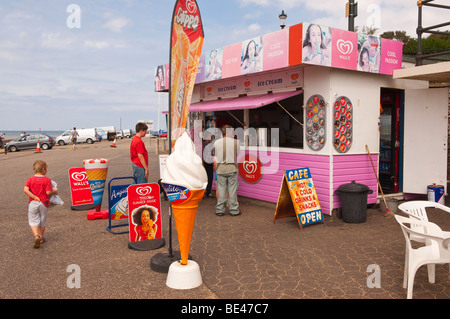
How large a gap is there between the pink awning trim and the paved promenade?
7.68 feet

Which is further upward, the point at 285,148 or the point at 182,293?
the point at 285,148

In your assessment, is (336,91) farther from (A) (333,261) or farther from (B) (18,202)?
(B) (18,202)

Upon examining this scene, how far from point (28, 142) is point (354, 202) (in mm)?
31030

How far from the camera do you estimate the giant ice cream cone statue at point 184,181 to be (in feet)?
12.9

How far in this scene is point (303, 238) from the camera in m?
6.18

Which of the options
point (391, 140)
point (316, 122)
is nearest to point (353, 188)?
point (316, 122)

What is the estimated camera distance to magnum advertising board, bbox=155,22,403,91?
6832 mm

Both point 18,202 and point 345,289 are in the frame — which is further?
point 18,202

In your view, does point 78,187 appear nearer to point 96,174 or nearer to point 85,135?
point 96,174

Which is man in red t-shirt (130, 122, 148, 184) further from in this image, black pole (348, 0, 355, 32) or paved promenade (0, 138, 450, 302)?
black pole (348, 0, 355, 32)

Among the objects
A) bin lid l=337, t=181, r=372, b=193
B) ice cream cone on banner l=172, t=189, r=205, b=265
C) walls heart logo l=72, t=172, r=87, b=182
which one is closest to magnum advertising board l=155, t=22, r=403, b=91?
bin lid l=337, t=181, r=372, b=193

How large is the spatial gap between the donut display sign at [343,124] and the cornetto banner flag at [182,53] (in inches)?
141
